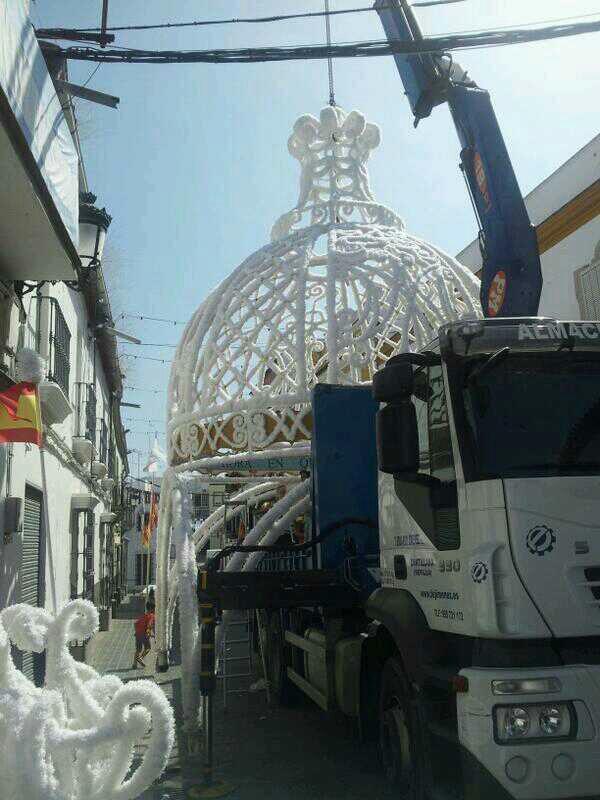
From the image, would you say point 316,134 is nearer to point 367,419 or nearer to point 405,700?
point 367,419

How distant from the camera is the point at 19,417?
6.03 metres

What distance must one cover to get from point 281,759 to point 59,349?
6.04 metres

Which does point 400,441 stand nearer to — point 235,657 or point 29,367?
point 29,367

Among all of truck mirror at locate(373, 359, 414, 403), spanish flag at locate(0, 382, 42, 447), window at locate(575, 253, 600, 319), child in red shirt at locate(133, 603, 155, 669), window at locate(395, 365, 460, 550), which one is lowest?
child in red shirt at locate(133, 603, 155, 669)

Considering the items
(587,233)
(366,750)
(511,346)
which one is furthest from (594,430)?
(587,233)

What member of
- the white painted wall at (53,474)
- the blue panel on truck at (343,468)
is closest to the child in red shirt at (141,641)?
the white painted wall at (53,474)

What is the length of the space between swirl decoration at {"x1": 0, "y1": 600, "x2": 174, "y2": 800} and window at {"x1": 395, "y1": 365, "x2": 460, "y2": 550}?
166 cm

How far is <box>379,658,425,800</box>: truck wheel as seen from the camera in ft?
13.3

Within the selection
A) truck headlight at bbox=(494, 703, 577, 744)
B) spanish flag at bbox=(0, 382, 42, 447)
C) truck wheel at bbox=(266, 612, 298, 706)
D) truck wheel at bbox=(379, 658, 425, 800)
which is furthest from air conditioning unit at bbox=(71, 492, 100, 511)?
truck headlight at bbox=(494, 703, 577, 744)

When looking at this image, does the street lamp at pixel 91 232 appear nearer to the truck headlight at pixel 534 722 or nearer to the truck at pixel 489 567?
the truck at pixel 489 567

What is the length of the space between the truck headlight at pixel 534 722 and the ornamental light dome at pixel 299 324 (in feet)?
16.4

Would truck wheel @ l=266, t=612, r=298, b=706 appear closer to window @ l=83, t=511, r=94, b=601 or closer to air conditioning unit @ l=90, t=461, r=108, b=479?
window @ l=83, t=511, r=94, b=601

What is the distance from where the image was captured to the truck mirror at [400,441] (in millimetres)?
4020

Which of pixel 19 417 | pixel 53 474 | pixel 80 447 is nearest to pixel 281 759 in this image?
pixel 19 417
